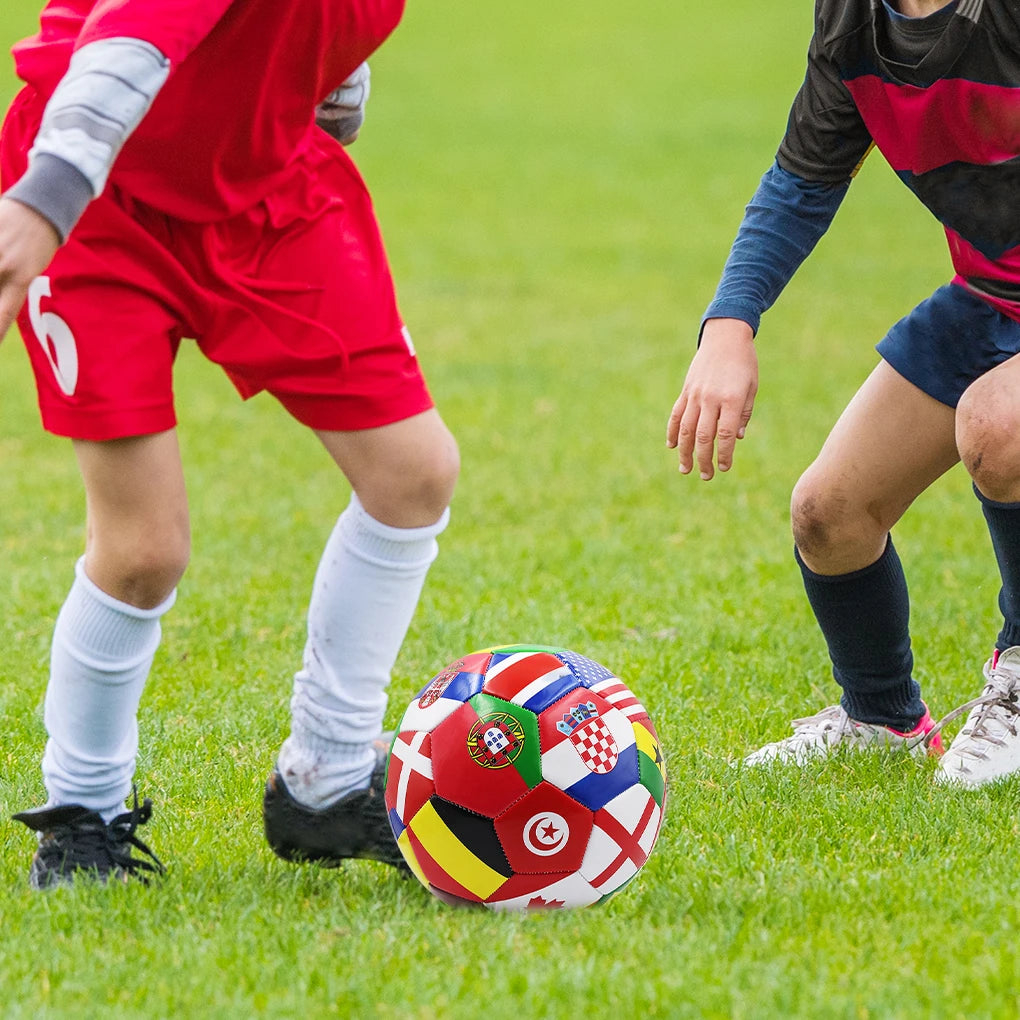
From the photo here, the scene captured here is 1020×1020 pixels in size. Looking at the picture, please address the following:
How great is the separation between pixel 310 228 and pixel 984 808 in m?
1.73

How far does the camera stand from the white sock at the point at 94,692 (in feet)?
8.77

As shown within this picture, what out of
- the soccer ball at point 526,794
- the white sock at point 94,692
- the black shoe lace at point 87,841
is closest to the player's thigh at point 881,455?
the soccer ball at point 526,794

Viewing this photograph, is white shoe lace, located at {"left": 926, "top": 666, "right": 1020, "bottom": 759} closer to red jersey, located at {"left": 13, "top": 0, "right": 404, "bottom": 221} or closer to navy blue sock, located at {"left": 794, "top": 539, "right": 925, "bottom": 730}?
navy blue sock, located at {"left": 794, "top": 539, "right": 925, "bottom": 730}

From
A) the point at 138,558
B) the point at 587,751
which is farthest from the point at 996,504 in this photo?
the point at 138,558

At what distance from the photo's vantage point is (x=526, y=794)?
2.65 m

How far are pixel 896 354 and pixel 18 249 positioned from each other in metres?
1.92

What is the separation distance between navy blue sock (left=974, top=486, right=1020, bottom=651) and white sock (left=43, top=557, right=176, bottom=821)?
5.70 ft

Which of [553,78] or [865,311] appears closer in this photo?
[865,311]

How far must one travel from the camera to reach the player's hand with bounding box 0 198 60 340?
2.12m

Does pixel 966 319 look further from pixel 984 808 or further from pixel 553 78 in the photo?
pixel 553 78

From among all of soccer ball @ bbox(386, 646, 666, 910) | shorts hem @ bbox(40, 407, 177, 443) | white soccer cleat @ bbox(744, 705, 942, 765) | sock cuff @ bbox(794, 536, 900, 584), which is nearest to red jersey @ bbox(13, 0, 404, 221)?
shorts hem @ bbox(40, 407, 177, 443)

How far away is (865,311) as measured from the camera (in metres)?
10.5

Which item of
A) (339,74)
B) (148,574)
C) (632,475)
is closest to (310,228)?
(339,74)

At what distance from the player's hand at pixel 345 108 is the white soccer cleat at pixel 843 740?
1.58 m
